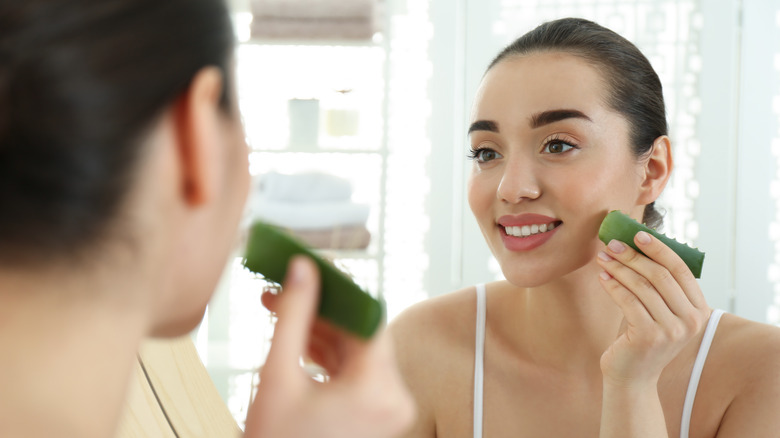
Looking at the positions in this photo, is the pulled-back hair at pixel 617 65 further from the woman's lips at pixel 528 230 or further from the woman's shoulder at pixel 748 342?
the woman's shoulder at pixel 748 342

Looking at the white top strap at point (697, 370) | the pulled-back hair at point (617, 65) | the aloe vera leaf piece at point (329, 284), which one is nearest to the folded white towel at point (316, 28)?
the pulled-back hair at point (617, 65)

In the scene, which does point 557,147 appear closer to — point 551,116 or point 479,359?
point 551,116

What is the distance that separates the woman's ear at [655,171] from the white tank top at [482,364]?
8.9 inches

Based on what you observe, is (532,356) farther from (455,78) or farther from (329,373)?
(455,78)

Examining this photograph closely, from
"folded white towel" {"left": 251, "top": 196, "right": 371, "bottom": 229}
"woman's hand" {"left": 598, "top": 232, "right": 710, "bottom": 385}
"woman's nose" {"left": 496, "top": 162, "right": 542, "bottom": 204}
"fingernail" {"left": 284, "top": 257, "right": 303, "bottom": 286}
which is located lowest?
"folded white towel" {"left": 251, "top": 196, "right": 371, "bottom": 229}

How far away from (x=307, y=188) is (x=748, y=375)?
177cm

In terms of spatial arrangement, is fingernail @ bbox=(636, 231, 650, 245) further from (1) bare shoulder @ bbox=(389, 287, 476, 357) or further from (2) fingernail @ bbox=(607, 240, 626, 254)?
(1) bare shoulder @ bbox=(389, 287, 476, 357)

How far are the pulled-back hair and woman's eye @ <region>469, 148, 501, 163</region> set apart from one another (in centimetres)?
15

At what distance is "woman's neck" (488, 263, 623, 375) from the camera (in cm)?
127

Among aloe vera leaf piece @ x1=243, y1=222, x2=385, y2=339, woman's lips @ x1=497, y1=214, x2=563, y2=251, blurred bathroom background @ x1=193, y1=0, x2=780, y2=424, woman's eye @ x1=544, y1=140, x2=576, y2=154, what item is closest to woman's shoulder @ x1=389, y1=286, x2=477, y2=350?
woman's lips @ x1=497, y1=214, x2=563, y2=251

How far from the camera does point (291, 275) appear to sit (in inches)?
17.5

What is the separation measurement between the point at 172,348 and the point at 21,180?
17.1 inches

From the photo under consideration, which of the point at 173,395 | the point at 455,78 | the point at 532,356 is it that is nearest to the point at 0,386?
the point at 173,395

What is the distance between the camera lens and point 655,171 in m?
1.26
